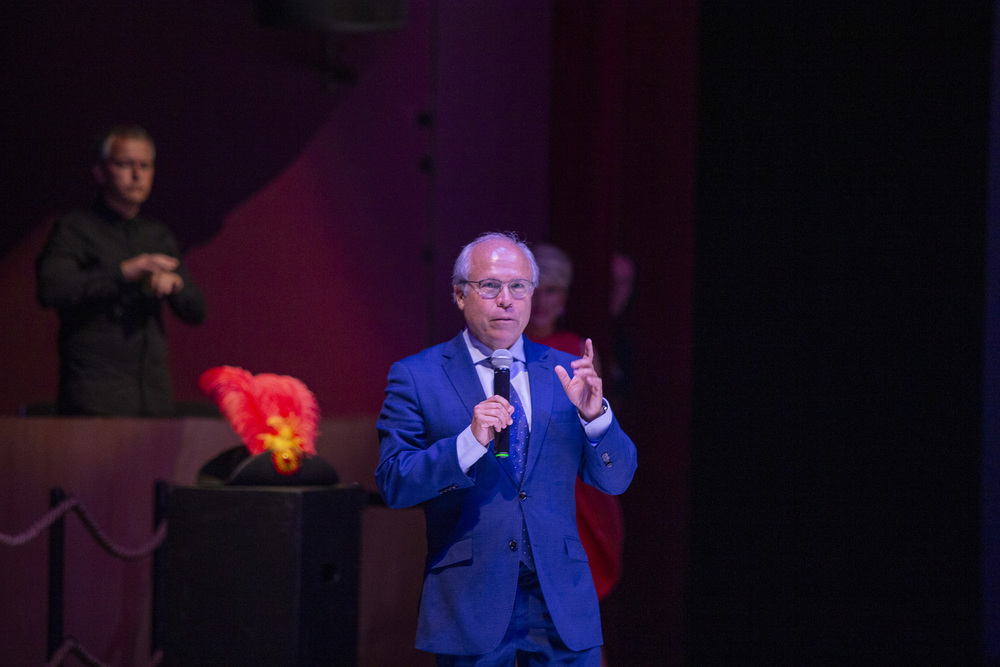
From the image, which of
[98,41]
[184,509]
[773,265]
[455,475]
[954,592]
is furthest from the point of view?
[98,41]

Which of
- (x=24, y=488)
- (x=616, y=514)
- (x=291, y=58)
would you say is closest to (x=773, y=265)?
(x=616, y=514)

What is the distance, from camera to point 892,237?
16.2ft

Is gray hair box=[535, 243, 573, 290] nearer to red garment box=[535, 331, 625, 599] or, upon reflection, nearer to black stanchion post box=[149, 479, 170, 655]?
red garment box=[535, 331, 625, 599]

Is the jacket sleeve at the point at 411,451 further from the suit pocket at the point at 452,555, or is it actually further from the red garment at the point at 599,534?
the red garment at the point at 599,534

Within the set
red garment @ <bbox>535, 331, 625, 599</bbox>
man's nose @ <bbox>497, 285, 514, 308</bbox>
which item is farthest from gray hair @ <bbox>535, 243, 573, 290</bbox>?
man's nose @ <bbox>497, 285, 514, 308</bbox>

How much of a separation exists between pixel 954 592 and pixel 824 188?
1783 millimetres

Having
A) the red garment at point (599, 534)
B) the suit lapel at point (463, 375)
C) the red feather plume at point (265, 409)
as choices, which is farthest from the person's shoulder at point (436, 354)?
the red garment at point (599, 534)

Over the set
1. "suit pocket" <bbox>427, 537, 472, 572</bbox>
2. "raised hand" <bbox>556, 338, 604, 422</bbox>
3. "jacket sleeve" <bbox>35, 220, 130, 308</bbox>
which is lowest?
"suit pocket" <bbox>427, 537, 472, 572</bbox>

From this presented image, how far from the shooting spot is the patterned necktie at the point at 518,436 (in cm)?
231

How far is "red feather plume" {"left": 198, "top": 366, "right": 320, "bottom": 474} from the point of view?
309cm

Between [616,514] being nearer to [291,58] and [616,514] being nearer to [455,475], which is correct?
[455,475]

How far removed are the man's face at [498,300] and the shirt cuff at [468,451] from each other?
254 millimetres

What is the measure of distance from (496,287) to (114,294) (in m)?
2.08

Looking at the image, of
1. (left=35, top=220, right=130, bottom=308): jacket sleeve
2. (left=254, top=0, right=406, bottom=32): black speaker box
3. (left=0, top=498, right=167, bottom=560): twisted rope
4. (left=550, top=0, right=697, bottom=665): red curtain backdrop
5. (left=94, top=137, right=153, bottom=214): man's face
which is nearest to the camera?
(left=0, top=498, right=167, bottom=560): twisted rope
